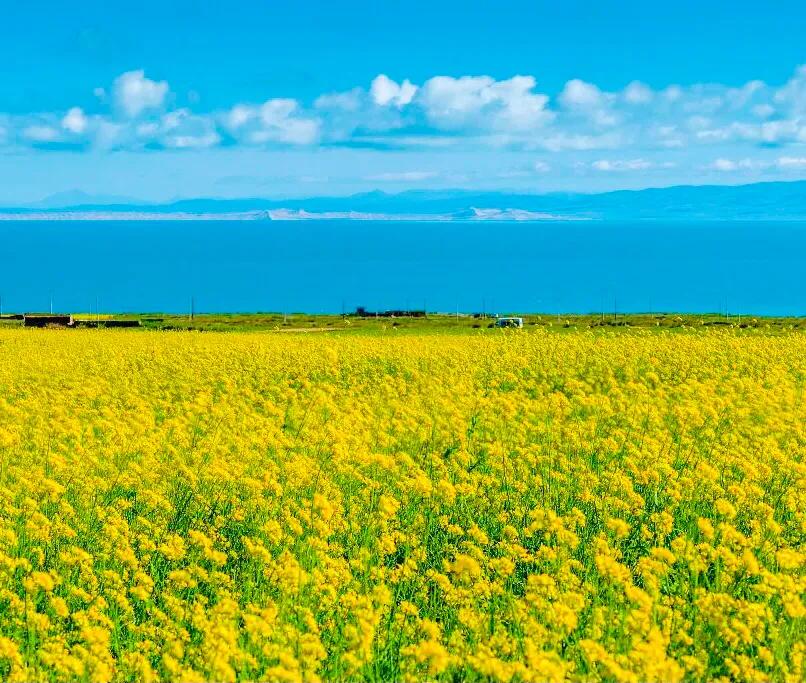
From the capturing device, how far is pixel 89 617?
710 cm

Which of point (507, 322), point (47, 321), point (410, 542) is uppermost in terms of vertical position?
point (507, 322)

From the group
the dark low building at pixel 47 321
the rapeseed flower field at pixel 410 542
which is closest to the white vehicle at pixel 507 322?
the dark low building at pixel 47 321

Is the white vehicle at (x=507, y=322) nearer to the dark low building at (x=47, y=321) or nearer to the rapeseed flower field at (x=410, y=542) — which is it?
the dark low building at (x=47, y=321)

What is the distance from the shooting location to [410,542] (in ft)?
28.7

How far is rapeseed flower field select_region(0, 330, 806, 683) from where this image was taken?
245 inches

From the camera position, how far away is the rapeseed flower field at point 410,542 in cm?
623

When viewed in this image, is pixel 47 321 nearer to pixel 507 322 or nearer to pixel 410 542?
pixel 507 322

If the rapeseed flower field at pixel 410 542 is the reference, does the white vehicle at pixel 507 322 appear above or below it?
above

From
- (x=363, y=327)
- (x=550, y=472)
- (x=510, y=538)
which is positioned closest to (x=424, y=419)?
(x=550, y=472)

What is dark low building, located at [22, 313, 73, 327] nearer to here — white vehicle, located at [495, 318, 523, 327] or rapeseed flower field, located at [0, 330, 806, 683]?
white vehicle, located at [495, 318, 523, 327]

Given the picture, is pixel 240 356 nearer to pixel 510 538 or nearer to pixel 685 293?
pixel 510 538

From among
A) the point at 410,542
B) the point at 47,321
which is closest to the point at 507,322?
the point at 47,321

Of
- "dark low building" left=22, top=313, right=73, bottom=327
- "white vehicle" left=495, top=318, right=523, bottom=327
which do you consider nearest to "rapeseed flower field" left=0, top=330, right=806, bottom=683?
"white vehicle" left=495, top=318, right=523, bottom=327

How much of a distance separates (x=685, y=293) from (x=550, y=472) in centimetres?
17153
